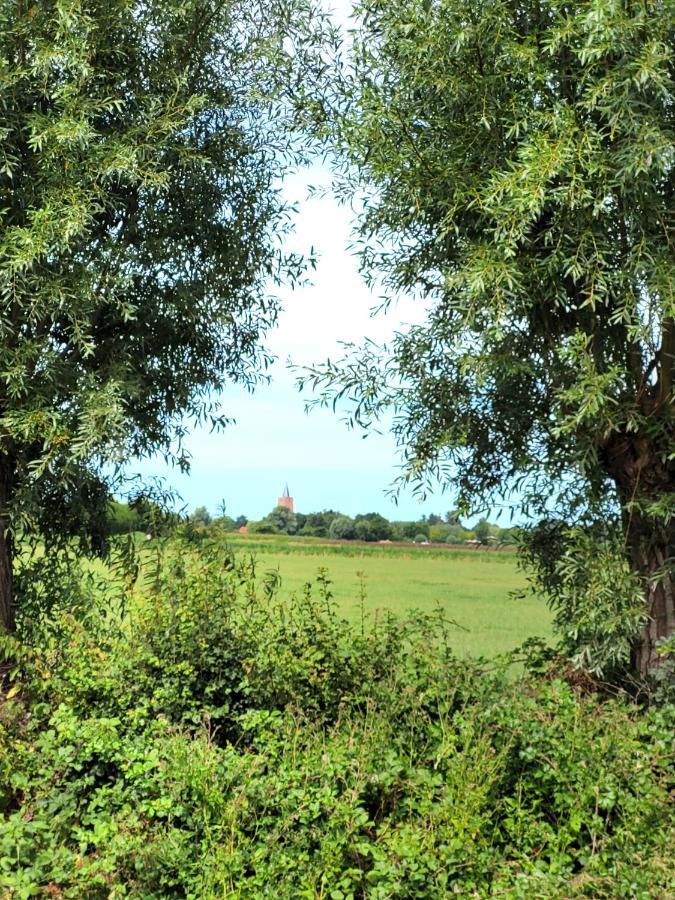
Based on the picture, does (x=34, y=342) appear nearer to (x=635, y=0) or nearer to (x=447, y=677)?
(x=447, y=677)

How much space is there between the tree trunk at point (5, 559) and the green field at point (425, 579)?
224 cm

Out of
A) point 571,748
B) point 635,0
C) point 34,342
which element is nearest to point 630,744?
point 571,748

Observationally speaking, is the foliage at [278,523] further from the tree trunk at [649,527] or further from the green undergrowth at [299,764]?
the tree trunk at [649,527]

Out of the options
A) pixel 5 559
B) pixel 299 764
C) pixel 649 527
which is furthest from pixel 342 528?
pixel 299 764

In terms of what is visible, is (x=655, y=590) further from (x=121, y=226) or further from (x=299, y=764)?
(x=121, y=226)

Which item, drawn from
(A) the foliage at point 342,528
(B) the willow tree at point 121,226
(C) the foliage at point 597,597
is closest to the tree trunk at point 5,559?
(B) the willow tree at point 121,226

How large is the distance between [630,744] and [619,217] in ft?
9.69

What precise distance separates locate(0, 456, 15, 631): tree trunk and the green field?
7.36 ft

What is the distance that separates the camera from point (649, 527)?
5703mm

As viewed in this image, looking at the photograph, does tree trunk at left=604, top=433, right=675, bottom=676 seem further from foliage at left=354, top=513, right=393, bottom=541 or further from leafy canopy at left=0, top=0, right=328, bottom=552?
foliage at left=354, top=513, right=393, bottom=541

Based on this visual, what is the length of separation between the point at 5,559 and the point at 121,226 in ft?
7.98

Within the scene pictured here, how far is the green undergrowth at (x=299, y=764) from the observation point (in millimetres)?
3688

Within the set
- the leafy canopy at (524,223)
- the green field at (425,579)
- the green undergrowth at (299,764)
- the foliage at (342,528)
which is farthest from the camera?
the foliage at (342,528)

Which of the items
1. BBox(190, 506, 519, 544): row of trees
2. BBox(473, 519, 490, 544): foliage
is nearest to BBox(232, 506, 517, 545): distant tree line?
BBox(190, 506, 519, 544): row of trees
